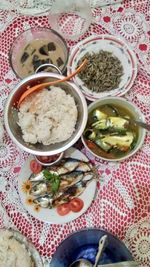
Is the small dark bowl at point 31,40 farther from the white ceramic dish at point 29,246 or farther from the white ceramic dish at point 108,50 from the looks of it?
the white ceramic dish at point 29,246

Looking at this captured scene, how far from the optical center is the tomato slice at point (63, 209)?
1341 mm

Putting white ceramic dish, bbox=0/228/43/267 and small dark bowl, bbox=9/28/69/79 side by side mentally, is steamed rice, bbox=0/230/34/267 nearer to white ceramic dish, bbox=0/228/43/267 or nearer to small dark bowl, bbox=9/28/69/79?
white ceramic dish, bbox=0/228/43/267

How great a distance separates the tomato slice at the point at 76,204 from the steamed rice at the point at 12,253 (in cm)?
14

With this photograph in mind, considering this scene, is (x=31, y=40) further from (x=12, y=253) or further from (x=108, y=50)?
(x=12, y=253)

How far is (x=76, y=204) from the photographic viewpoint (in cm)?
134

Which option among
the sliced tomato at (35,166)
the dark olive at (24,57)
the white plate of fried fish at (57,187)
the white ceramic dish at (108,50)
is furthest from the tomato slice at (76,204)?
the dark olive at (24,57)

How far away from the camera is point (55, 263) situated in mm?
1277

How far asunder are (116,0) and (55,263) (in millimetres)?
674

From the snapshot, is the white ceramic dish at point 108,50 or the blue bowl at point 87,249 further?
the white ceramic dish at point 108,50

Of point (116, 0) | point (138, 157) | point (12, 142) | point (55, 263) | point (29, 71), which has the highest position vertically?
point (116, 0)

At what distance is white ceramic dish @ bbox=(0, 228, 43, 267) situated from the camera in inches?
52.0

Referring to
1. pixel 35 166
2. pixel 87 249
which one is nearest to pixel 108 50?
pixel 35 166

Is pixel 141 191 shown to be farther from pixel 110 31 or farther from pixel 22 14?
pixel 22 14

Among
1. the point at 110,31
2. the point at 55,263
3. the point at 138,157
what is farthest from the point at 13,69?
the point at 55,263
